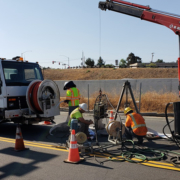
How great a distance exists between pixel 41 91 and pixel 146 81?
1504 centimetres

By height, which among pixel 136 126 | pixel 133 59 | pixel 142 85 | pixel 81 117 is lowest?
pixel 136 126

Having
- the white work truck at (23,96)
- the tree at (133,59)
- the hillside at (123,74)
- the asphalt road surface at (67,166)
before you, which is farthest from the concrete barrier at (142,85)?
the tree at (133,59)

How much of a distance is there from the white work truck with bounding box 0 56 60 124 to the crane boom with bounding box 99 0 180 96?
4.97 m

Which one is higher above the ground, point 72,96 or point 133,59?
point 133,59

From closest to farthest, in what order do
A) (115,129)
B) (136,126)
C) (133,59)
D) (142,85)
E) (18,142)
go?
(18,142)
(136,126)
(115,129)
(142,85)
(133,59)

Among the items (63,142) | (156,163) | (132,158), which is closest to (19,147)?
(63,142)

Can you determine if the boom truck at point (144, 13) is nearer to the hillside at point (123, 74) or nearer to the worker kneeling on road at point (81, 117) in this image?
the worker kneeling on road at point (81, 117)

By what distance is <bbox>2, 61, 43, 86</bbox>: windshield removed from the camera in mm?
8477

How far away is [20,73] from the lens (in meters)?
8.95

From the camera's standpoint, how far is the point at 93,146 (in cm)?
668

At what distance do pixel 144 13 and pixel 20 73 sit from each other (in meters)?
5.89

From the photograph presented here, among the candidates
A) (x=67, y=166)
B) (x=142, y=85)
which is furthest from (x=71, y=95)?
(x=142, y=85)

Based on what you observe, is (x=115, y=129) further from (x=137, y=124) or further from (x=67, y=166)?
(x=67, y=166)

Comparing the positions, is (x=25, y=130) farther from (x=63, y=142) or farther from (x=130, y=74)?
(x=130, y=74)
